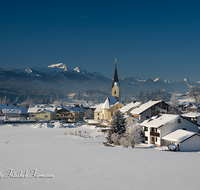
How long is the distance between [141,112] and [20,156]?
123 feet

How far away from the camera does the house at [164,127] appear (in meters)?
35.4

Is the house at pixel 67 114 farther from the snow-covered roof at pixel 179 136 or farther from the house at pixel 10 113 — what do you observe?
the snow-covered roof at pixel 179 136

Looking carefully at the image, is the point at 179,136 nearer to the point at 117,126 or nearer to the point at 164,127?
the point at 164,127

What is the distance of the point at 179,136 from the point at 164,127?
374cm

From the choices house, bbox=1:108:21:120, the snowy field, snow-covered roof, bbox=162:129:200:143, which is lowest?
the snowy field

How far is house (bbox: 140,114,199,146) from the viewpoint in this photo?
35.4 m

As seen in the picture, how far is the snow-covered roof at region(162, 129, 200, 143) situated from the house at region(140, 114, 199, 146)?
1.36 m

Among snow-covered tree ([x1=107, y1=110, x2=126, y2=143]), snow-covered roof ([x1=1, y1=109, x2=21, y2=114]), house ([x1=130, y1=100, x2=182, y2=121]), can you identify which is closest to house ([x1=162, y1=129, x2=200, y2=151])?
snow-covered tree ([x1=107, y1=110, x2=126, y2=143])

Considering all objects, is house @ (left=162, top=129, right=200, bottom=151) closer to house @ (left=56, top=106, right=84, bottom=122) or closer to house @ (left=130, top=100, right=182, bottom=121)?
house @ (left=130, top=100, right=182, bottom=121)

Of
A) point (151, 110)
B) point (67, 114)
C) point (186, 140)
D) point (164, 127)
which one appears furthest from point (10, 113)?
point (186, 140)

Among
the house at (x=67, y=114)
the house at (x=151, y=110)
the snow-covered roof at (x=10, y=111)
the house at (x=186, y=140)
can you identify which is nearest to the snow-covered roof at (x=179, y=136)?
the house at (x=186, y=140)

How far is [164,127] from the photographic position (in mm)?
35562

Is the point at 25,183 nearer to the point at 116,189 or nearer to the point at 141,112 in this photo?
the point at 116,189

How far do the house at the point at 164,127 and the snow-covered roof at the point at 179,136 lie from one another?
53.7 inches
